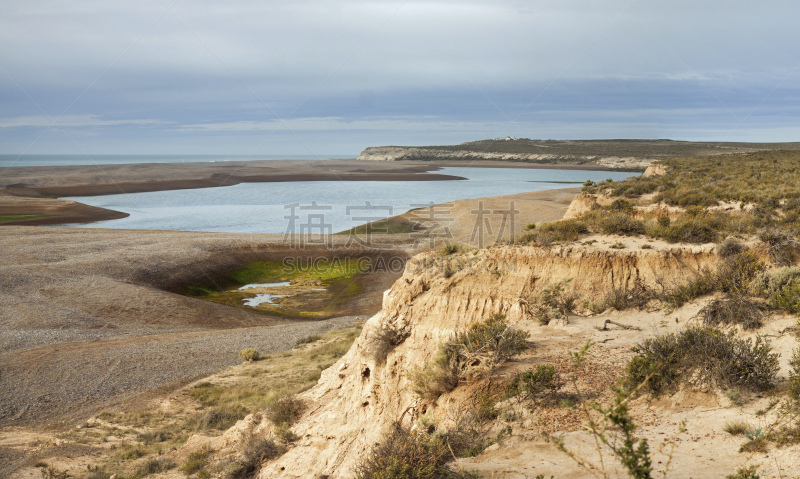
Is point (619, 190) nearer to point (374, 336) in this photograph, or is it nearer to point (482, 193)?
point (374, 336)

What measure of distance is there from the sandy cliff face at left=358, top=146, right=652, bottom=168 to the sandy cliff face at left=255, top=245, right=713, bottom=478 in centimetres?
9677

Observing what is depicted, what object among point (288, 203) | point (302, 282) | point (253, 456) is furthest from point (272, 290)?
point (288, 203)

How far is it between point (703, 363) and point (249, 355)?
1457cm

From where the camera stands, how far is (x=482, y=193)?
240 ft

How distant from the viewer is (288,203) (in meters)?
70.5

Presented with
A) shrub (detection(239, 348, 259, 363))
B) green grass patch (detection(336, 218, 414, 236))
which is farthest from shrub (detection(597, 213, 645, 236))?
green grass patch (detection(336, 218, 414, 236))

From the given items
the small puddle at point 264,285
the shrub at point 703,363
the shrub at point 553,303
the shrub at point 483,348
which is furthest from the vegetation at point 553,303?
the small puddle at point 264,285

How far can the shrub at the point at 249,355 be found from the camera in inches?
669

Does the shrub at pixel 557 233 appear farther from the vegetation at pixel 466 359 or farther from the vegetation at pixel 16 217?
the vegetation at pixel 16 217

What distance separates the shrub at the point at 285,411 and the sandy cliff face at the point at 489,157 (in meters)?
101

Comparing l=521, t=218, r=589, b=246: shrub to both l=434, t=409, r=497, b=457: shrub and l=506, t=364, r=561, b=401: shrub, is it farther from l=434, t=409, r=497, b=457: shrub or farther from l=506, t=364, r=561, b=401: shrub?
l=434, t=409, r=497, b=457: shrub

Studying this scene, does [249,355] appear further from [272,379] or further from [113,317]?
[113,317]

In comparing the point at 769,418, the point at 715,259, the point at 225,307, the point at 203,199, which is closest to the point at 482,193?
the point at 203,199

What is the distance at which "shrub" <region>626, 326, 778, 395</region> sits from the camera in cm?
596
